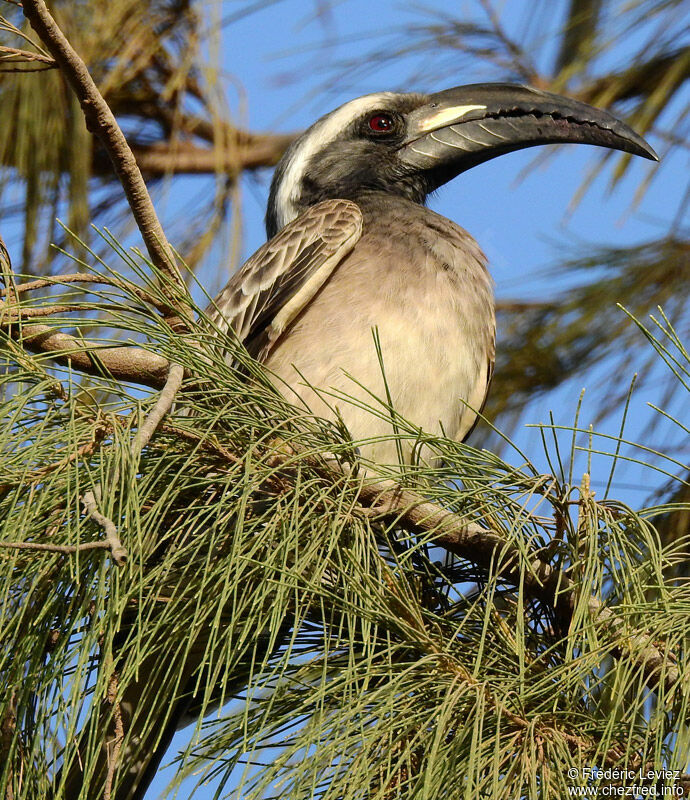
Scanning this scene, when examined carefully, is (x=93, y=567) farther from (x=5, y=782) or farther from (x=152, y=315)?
(x=152, y=315)

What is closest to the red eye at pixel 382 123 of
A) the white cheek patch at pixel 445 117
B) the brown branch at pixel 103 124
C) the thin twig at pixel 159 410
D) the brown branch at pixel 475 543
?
the white cheek patch at pixel 445 117

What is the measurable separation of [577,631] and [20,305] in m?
1.20

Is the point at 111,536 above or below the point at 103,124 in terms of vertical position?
below

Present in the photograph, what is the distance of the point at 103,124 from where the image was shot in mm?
2539

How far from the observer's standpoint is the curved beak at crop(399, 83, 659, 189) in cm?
418

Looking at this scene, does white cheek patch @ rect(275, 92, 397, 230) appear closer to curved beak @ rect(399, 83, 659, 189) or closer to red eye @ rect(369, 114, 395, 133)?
red eye @ rect(369, 114, 395, 133)

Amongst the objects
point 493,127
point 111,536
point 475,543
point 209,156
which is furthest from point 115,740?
point 209,156

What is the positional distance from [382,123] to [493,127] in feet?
1.71

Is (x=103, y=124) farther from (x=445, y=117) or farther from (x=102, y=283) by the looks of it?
(x=445, y=117)

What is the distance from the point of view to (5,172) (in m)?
4.69

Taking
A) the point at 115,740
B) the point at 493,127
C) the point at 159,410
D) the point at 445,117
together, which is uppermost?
the point at 445,117

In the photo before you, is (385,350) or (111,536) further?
(385,350)

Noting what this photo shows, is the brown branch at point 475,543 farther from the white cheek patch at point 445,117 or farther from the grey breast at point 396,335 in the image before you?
the white cheek patch at point 445,117

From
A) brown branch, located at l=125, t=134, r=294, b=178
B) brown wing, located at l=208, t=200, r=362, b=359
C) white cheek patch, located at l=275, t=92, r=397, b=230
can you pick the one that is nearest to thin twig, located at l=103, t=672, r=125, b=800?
brown wing, located at l=208, t=200, r=362, b=359
